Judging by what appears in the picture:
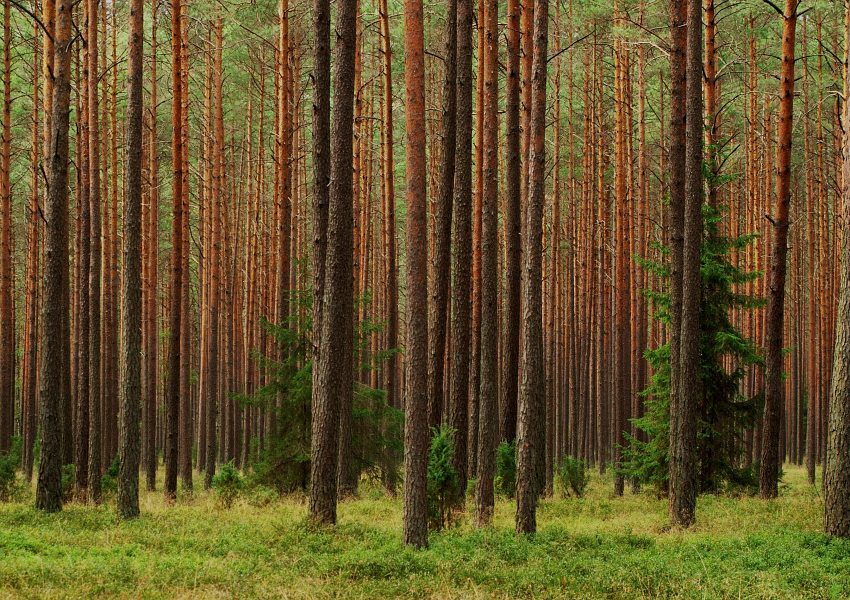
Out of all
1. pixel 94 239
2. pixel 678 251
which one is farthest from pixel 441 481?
pixel 94 239

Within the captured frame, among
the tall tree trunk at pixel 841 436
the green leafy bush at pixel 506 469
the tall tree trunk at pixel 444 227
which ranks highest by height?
the tall tree trunk at pixel 444 227

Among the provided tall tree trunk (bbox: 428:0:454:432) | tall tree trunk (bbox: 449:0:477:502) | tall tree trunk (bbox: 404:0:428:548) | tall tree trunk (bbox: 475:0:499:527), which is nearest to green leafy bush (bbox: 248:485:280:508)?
tall tree trunk (bbox: 428:0:454:432)

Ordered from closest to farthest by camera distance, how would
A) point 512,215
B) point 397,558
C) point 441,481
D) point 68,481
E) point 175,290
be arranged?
point 397,558
point 441,481
point 512,215
point 68,481
point 175,290

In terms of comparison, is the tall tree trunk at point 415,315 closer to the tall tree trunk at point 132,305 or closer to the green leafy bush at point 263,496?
the tall tree trunk at point 132,305

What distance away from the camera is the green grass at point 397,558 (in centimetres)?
755

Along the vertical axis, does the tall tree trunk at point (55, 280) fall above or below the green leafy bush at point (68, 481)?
above

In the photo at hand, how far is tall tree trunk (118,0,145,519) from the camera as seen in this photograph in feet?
38.1

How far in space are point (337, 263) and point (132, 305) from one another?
3290mm

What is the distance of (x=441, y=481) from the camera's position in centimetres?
1118

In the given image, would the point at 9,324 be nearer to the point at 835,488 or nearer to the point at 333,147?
the point at 333,147

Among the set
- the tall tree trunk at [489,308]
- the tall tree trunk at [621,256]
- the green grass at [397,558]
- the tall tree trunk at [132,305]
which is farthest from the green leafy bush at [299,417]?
the tall tree trunk at [621,256]

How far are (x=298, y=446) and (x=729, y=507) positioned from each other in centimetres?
719

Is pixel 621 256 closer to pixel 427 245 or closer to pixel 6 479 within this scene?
pixel 427 245

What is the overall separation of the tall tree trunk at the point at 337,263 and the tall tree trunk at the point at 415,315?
3.13ft
